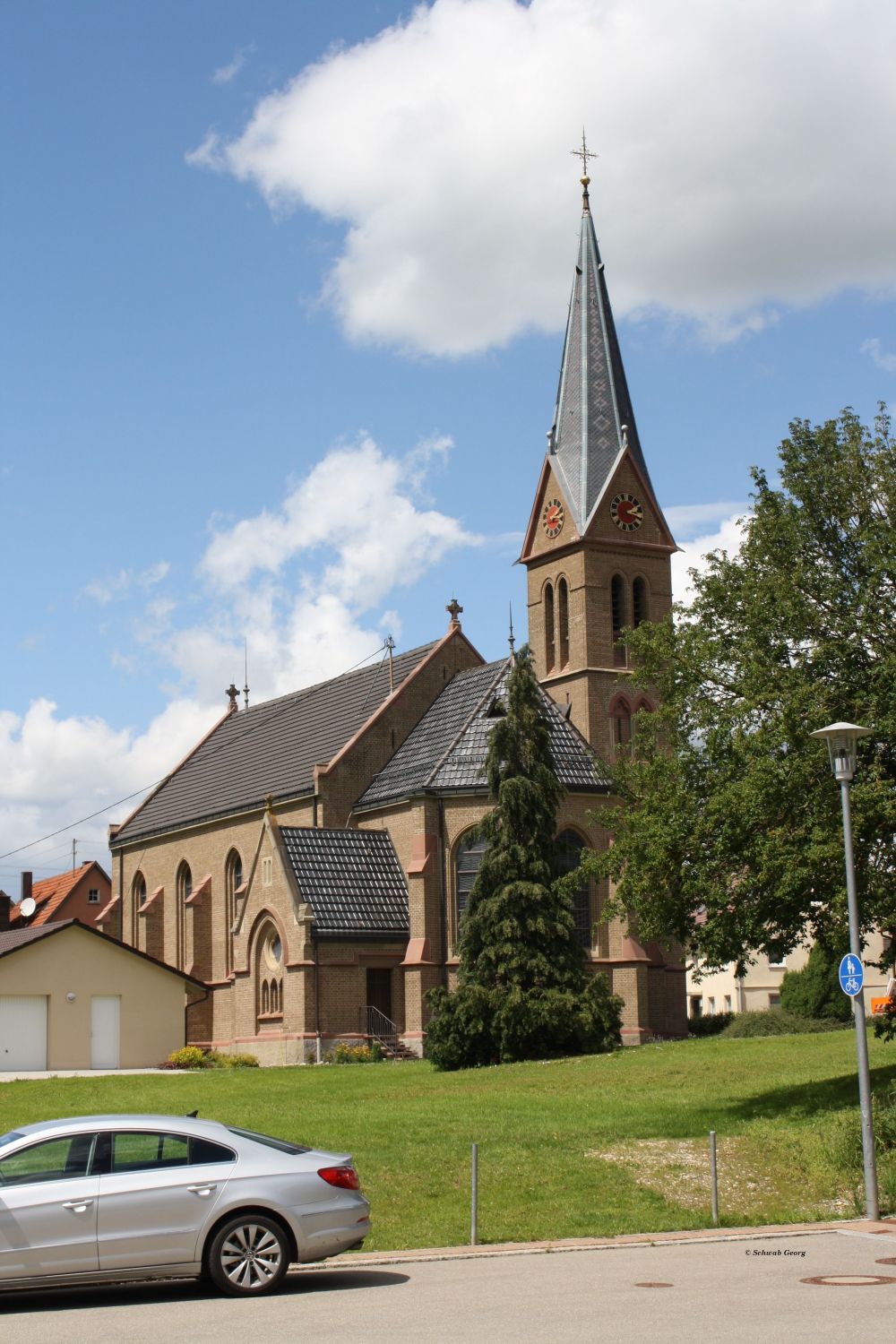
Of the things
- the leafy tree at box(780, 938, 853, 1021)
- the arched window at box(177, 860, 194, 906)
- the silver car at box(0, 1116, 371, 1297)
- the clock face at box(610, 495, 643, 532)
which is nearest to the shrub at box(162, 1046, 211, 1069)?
the arched window at box(177, 860, 194, 906)

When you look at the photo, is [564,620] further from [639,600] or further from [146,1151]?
[146,1151]

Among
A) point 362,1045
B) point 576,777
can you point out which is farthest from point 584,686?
point 362,1045

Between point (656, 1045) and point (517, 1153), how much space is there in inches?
738

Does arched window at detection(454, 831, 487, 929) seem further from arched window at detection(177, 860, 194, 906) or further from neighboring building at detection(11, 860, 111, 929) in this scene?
neighboring building at detection(11, 860, 111, 929)

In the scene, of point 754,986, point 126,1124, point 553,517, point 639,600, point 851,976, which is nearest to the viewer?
point 126,1124

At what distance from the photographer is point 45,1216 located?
42.6 feet

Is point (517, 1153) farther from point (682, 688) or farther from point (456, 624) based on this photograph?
point (456, 624)

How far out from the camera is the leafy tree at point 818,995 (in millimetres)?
46781

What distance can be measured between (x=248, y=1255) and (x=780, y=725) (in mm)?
14731

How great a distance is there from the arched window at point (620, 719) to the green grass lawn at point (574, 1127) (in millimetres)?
17841

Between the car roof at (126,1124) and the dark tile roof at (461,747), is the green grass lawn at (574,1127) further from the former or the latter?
the dark tile roof at (461,747)

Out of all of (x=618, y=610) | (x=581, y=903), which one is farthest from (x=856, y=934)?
(x=618, y=610)

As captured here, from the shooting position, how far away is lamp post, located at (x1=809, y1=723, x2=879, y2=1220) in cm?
→ 1784

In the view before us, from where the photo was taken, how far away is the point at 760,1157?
21.6 metres
